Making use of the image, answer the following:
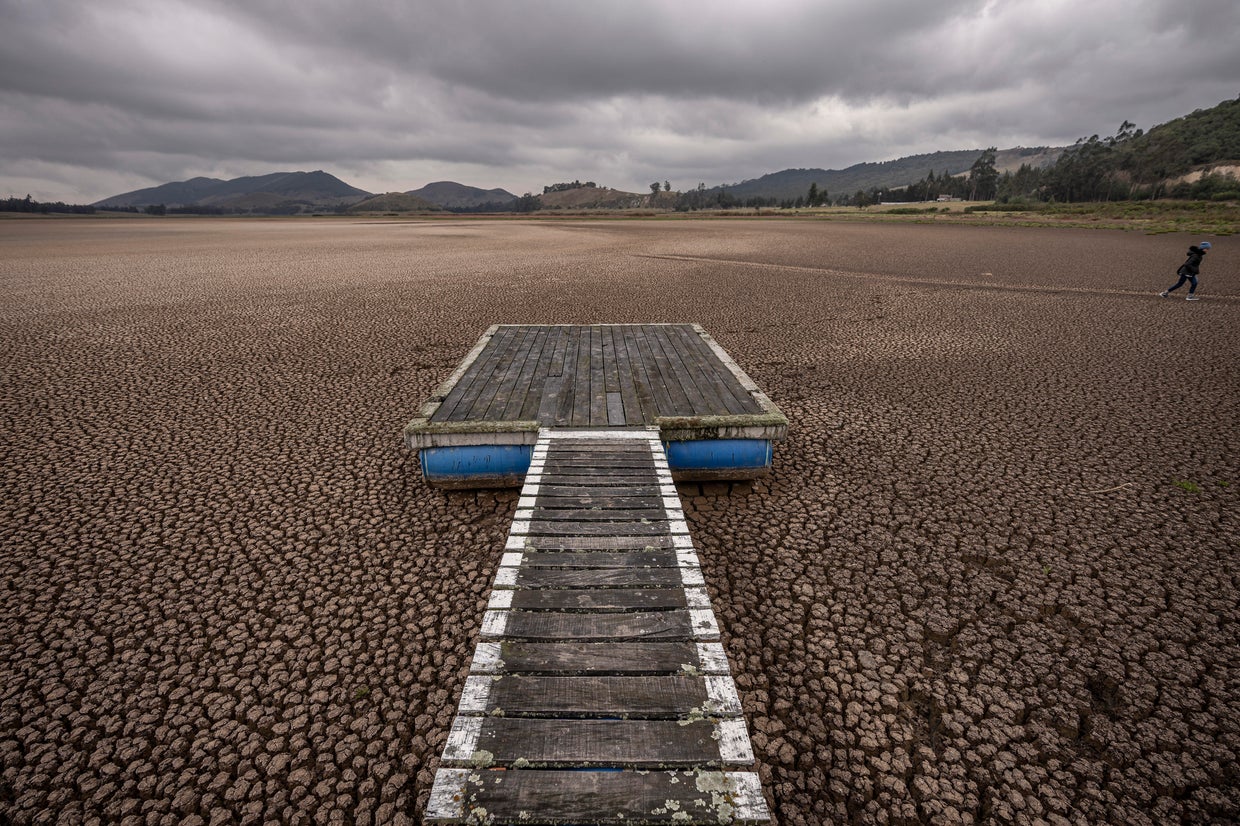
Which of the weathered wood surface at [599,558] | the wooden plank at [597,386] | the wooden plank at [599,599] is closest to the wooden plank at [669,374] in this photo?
the wooden plank at [597,386]

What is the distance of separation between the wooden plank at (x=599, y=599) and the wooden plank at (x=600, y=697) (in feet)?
1.80

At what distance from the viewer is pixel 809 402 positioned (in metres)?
8.63

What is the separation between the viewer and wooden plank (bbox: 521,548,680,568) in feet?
12.6

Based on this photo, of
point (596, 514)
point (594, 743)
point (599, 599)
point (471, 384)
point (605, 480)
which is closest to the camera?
point (594, 743)

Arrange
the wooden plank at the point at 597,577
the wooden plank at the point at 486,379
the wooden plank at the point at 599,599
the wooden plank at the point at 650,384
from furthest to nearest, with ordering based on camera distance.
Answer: the wooden plank at the point at 650,384 → the wooden plank at the point at 486,379 → the wooden plank at the point at 597,577 → the wooden plank at the point at 599,599

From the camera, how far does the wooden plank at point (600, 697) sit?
265 cm

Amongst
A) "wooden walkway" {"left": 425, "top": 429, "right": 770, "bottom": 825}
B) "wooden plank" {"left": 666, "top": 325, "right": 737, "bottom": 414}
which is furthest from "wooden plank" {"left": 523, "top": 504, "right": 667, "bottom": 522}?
"wooden plank" {"left": 666, "top": 325, "right": 737, "bottom": 414}

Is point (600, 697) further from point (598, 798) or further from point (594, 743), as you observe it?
point (598, 798)

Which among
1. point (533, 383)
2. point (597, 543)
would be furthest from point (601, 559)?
point (533, 383)

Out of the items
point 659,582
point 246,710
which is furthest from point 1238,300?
point 246,710

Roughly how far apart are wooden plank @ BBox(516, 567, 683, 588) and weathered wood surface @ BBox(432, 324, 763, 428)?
2371 millimetres

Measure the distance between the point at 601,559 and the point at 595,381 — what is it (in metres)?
3.69

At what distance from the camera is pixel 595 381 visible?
7262 millimetres

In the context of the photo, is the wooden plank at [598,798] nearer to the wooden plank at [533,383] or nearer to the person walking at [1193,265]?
the wooden plank at [533,383]
